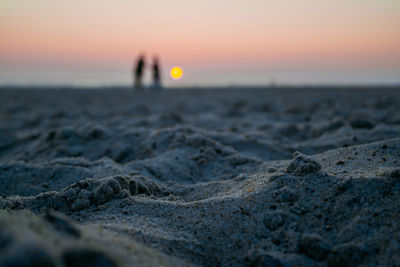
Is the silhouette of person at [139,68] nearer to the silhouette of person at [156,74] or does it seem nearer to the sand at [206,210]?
the silhouette of person at [156,74]

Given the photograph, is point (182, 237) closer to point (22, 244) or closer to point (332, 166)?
point (22, 244)

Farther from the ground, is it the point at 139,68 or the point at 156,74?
the point at 139,68

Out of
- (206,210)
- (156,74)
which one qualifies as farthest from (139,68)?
(206,210)

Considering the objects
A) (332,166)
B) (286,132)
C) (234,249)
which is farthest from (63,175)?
(286,132)

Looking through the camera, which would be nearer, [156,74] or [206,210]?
[206,210]

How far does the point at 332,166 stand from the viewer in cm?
236

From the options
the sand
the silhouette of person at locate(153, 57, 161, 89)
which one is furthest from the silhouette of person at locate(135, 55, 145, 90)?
the sand

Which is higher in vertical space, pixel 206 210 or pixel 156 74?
pixel 156 74

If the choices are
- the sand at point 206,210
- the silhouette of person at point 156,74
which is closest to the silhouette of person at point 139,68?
the silhouette of person at point 156,74

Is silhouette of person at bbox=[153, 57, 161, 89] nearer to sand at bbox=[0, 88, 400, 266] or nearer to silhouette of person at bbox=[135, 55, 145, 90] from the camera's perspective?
silhouette of person at bbox=[135, 55, 145, 90]

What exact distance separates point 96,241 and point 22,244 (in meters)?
0.34

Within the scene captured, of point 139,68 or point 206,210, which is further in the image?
point 139,68

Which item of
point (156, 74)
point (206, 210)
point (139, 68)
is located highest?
point (139, 68)

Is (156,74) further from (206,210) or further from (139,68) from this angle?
(206,210)
